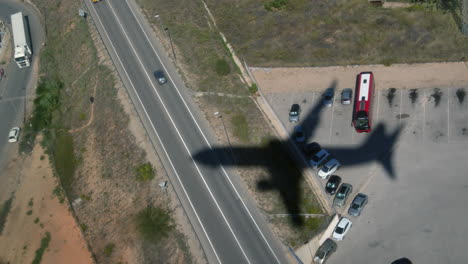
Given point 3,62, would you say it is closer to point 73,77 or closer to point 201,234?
point 73,77

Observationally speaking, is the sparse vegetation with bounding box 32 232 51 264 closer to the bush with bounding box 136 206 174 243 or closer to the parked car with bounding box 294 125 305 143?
the bush with bounding box 136 206 174 243

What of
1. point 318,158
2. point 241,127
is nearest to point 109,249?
point 241,127

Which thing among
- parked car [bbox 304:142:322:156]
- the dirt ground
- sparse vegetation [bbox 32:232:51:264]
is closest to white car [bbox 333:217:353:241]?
Result: parked car [bbox 304:142:322:156]

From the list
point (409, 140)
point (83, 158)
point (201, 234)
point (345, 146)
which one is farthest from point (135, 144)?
point (409, 140)

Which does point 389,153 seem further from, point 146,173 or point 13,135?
point 13,135

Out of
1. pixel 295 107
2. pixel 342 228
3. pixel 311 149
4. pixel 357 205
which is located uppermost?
pixel 295 107

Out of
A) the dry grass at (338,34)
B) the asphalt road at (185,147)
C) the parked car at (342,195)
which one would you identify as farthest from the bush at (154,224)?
the dry grass at (338,34)
